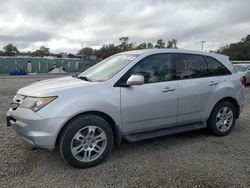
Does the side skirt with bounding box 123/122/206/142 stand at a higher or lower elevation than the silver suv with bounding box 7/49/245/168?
lower

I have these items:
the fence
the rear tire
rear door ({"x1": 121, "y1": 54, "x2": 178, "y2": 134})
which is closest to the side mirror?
rear door ({"x1": 121, "y1": 54, "x2": 178, "y2": 134})

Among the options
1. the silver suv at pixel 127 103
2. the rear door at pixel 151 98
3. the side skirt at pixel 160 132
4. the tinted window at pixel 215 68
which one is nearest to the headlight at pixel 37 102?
the silver suv at pixel 127 103

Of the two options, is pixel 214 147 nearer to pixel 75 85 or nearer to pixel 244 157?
pixel 244 157

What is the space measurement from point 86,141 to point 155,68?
5.46ft

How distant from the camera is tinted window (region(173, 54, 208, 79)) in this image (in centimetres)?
459

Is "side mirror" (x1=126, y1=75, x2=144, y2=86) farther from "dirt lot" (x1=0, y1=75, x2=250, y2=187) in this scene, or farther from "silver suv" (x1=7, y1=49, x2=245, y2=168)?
"dirt lot" (x1=0, y1=75, x2=250, y2=187)

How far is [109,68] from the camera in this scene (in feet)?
14.7

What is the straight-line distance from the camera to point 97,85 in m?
3.86

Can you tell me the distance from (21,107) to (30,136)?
0.46m

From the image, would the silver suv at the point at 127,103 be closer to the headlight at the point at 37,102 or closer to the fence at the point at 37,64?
the headlight at the point at 37,102

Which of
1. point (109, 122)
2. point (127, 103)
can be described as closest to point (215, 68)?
point (127, 103)

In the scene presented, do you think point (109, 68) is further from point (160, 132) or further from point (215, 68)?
point (215, 68)

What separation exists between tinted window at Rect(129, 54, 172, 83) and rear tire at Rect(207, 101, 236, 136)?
51.4 inches

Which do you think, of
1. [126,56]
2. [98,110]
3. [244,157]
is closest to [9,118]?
[98,110]
